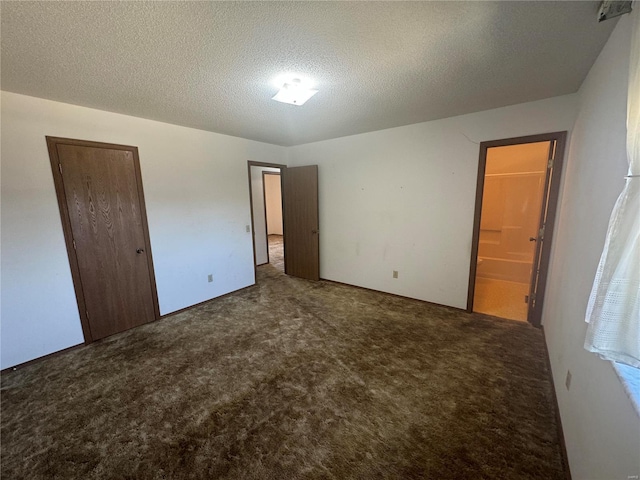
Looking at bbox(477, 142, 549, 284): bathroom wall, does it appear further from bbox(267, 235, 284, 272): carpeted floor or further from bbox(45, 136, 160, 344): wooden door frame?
bbox(45, 136, 160, 344): wooden door frame

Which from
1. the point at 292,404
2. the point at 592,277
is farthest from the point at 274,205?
the point at 592,277

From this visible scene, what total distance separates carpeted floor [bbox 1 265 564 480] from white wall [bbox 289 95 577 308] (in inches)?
31.0

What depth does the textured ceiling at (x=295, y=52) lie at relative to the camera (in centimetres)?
126

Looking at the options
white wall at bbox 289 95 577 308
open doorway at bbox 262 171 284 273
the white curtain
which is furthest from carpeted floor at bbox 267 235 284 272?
the white curtain

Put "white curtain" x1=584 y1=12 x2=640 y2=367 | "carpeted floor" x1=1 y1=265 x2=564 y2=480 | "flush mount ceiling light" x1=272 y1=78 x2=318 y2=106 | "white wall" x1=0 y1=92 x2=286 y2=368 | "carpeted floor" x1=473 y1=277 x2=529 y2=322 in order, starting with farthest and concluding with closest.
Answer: "carpeted floor" x1=473 y1=277 x2=529 y2=322
"white wall" x1=0 y1=92 x2=286 y2=368
"flush mount ceiling light" x1=272 y1=78 x2=318 y2=106
"carpeted floor" x1=1 y1=265 x2=564 y2=480
"white curtain" x1=584 y1=12 x2=640 y2=367

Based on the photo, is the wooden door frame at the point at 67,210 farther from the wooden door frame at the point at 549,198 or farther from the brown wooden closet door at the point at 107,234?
the wooden door frame at the point at 549,198

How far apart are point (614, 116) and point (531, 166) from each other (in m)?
3.62

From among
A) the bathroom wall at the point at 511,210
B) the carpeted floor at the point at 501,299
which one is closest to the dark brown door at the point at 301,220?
the carpeted floor at the point at 501,299

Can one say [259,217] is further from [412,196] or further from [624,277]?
[624,277]

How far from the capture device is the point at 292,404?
5.93 ft

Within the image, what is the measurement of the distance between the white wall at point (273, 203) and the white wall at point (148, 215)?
15.5 feet

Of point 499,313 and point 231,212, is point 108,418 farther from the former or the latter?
point 499,313

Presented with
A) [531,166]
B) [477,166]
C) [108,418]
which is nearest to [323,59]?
[477,166]

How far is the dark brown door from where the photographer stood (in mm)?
4270
